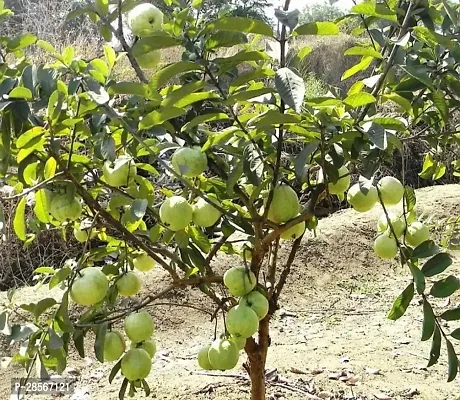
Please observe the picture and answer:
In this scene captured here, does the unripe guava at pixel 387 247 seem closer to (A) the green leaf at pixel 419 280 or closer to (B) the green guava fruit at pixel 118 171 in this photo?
(A) the green leaf at pixel 419 280

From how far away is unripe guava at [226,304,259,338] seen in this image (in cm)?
94

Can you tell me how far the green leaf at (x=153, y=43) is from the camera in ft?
2.51

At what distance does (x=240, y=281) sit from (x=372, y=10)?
0.48 meters

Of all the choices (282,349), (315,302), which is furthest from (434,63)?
(315,302)

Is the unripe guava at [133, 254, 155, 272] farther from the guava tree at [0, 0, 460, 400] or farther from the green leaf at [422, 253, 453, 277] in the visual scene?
the green leaf at [422, 253, 453, 277]

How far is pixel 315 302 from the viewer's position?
306cm

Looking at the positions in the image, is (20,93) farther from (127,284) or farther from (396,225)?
(396,225)

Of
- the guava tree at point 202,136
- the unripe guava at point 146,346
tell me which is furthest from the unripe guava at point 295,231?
the unripe guava at point 146,346

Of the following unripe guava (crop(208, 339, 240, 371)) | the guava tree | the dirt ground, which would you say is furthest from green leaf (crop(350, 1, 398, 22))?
the dirt ground

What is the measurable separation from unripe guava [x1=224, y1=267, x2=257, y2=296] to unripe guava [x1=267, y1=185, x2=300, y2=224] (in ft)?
0.38

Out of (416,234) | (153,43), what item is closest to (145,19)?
(153,43)

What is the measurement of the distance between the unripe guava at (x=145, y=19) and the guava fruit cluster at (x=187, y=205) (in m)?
0.20

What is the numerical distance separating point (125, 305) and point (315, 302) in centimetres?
206

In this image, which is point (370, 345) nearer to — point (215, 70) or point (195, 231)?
point (195, 231)
